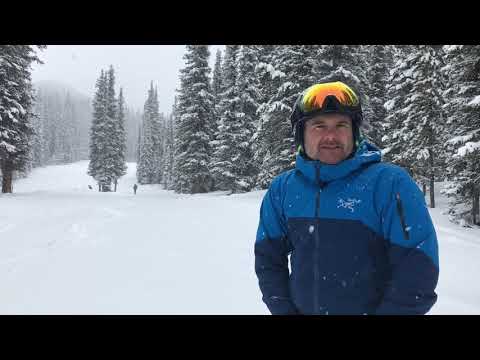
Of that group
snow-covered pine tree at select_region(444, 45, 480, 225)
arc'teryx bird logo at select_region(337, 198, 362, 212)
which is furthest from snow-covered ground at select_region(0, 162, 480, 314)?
arc'teryx bird logo at select_region(337, 198, 362, 212)

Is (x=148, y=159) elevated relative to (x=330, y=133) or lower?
elevated

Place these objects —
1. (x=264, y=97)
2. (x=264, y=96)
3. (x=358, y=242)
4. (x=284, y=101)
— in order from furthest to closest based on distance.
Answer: (x=264, y=97)
(x=264, y=96)
(x=284, y=101)
(x=358, y=242)

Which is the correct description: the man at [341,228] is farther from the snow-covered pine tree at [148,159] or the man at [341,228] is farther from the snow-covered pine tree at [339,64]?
the snow-covered pine tree at [148,159]

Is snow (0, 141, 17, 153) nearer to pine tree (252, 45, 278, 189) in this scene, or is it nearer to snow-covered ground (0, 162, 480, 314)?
snow-covered ground (0, 162, 480, 314)

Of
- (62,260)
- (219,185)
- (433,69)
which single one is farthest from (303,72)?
(62,260)

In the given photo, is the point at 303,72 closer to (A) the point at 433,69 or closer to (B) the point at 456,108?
(A) the point at 433,69

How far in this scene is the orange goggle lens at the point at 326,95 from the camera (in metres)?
2.10

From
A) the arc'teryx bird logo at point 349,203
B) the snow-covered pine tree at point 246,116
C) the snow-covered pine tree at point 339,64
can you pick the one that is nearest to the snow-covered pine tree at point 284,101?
the snow-covered pine tree at point 339,64

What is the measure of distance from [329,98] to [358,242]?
2.94 ft

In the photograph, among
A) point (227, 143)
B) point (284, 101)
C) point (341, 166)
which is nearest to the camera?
point (341, 166)

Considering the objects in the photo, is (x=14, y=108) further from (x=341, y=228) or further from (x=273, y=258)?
(x=341, y=228)

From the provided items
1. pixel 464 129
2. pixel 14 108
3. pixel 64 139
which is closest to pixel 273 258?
pixel 464 129

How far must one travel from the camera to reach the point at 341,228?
1866 millimetres

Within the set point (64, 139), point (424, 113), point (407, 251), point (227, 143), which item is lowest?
point (407, 251)
